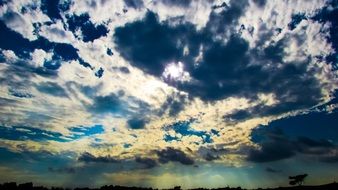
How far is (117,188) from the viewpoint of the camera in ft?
156

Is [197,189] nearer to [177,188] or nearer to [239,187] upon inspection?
[177,188]

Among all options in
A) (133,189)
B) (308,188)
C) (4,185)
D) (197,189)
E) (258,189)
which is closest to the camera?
(4,185)

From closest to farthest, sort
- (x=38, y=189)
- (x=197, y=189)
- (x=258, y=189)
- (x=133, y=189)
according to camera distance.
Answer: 1. (x=38, y=189)
2. (x=133, y=189)
3. (x=258, y=189)
4. (x=197, y=189)

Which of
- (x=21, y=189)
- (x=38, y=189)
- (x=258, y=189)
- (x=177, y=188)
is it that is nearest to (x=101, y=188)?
(x=38, y=189)

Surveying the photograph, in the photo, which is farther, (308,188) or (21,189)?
(308,188)

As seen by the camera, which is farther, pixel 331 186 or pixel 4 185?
pixel 331 186

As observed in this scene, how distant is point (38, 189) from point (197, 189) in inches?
1139

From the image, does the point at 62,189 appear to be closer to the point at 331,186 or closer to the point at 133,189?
the point at 133,189

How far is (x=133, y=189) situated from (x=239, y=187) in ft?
55.2

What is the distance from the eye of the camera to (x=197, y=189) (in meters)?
59.4

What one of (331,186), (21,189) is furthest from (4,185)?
(331,186)

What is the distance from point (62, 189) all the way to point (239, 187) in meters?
27.0

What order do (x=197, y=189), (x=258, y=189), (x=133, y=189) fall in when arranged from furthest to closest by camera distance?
(x=197, y=189) → (x=258, y=189) → (x=133, y=189)

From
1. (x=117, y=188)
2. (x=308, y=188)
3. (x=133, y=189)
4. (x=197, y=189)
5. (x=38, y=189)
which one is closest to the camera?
(x=38, y=189)
